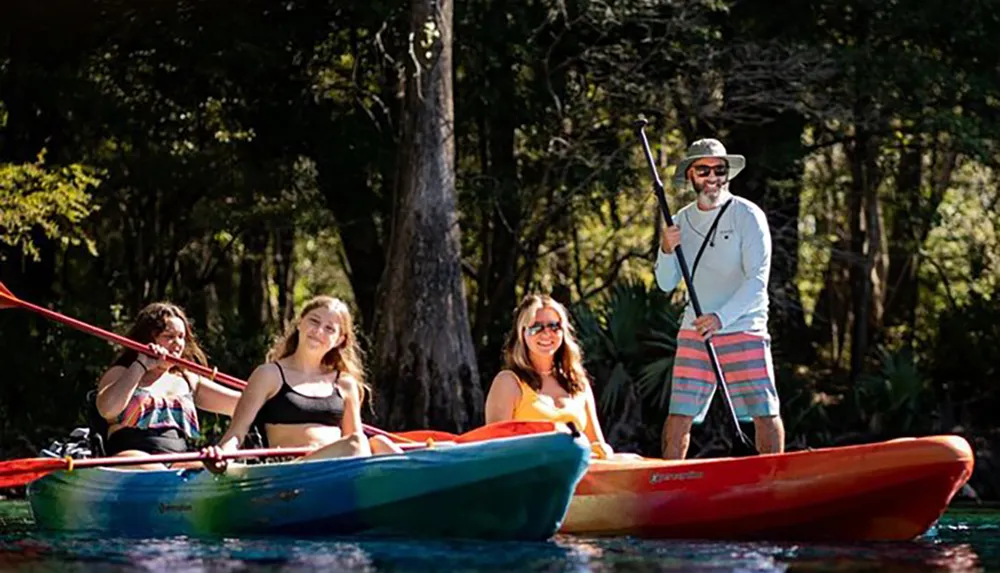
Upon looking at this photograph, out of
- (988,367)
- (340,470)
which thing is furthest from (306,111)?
(340,470)

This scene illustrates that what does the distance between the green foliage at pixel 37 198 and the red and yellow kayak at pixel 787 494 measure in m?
6.68

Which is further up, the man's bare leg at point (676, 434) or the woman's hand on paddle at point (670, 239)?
the woman's hand on paddle at point (670, 239)

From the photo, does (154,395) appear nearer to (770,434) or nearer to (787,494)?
(770,434)

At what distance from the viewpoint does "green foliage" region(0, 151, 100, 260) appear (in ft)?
44.8

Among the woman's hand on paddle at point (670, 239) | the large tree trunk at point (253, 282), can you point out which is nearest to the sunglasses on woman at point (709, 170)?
the woman's hand on paddle at point (670, 239)

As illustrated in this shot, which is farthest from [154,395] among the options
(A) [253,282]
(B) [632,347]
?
(A) [253,282]

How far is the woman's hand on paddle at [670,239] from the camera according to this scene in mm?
8711

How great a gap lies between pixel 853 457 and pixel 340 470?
2.06m

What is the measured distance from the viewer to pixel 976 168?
18953 mm

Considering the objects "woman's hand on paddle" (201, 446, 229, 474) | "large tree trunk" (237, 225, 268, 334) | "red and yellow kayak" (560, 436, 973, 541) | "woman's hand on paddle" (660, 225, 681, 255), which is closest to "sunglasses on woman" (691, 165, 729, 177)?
"woman's hand on paddle" (660, 225, 681, 255)

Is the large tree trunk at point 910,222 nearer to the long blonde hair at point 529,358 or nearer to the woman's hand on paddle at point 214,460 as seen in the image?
the long blonde hair at point 529,358

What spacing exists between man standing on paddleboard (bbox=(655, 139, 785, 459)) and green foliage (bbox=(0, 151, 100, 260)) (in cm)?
636

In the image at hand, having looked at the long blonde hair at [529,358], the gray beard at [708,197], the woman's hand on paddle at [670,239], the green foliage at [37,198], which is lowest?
the long blonde hair at [529,358]

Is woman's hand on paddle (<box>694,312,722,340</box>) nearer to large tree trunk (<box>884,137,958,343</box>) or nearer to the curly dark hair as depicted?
the curly dark hair
